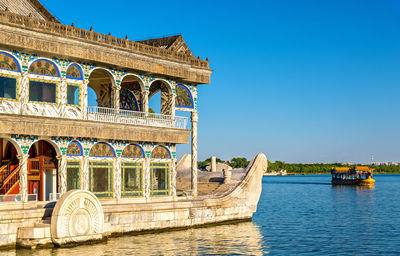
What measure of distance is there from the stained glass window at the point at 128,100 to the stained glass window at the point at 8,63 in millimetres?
8940

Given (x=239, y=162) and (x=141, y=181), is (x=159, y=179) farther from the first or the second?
(x=239, y=162)

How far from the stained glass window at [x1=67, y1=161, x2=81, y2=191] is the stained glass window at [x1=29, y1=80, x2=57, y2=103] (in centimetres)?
279

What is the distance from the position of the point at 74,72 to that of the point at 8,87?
3281mm

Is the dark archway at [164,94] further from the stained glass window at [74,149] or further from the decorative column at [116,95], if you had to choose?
the stained glass window at [74,149]

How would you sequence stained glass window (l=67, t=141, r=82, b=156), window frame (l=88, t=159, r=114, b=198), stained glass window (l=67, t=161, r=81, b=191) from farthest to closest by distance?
window frame (l=88, t=159, r=114, b=198) → stained glass window (l=67, t=141, r=82, b=156) → stained glass window (l=67, t=161, r=81, b=191)

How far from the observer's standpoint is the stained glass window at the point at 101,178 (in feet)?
88.0

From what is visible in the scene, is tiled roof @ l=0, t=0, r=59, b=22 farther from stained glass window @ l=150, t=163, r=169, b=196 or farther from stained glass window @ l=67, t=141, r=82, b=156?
stained glass window @ l=150, t=163, r=169, b=196

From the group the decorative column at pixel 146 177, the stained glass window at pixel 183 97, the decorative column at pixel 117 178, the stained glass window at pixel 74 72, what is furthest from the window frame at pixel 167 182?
the stained glass window at pixel 74 72

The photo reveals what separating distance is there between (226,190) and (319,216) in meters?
10.6

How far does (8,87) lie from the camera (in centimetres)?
2386

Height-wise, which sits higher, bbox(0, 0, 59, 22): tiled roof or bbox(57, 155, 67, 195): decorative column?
bbox(0, 0, 59, 22): tiled roof

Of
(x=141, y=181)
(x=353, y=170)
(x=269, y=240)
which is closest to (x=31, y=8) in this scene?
(x=141, y=181)

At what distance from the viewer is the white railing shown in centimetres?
2735

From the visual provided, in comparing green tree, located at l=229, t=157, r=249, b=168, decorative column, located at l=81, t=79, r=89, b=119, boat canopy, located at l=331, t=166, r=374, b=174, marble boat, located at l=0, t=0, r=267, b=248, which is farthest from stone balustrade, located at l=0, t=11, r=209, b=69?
green tree, located at l=229, t=157, r=249, b=168
